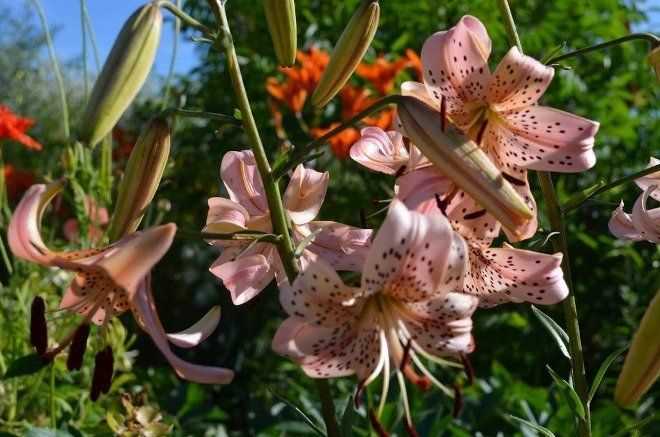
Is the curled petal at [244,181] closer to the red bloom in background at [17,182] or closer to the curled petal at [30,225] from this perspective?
the curled petal at [30,225]

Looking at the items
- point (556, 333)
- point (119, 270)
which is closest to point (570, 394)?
point (556, 333)

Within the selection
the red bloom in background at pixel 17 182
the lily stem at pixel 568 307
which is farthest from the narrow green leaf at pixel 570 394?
the red bloom in background at pixel 17 182

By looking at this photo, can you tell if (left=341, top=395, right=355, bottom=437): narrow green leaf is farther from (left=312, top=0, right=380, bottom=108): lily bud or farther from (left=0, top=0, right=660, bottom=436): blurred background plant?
(left=0, top=0, right=660, bottom=436): blurred background plant

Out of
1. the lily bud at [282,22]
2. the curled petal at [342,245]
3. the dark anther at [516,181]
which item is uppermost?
the lily bud at [282,22]

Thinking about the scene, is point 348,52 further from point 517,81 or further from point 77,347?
point 77,347

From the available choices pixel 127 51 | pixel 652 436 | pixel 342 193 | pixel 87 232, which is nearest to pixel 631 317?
pixel 652 436

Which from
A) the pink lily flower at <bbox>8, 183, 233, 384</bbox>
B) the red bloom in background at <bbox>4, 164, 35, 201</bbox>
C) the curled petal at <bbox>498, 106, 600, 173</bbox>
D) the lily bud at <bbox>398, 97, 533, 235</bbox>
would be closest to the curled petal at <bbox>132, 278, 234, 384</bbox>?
the pink lily flower at <bbox>8, 183, 233, 384</bbox>

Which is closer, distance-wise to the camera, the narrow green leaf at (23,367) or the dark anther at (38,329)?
the dark anther at (38,329)
